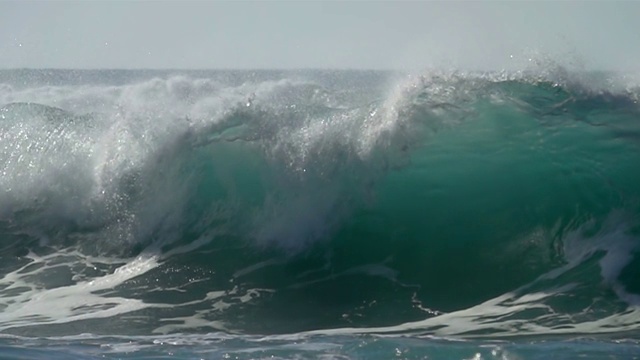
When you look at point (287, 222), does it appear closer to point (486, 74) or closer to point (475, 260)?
point (475, 260)

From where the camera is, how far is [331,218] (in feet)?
33.0

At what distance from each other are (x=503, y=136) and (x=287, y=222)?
8.18 ft

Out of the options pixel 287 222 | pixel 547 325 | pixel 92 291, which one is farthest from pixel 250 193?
pixel 547 325

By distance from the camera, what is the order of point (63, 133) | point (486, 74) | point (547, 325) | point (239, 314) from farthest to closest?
point (63, 133) → point (486, 74) → point (239, 314) → point (547, 325)

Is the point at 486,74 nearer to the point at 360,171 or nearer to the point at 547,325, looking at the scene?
the point at 360,171

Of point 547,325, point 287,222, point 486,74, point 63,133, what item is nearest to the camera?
point 547,325

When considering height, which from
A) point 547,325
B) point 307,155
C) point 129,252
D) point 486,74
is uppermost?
point 486,74

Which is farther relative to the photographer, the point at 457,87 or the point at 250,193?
the point at 457,87

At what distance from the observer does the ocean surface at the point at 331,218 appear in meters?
8.15

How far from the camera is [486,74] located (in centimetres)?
1160

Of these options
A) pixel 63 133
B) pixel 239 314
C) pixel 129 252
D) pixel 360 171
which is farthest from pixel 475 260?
pixel 63 133

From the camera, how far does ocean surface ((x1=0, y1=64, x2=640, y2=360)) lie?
26.7 feet

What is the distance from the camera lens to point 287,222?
10.0 metres

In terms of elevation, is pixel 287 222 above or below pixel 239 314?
above
